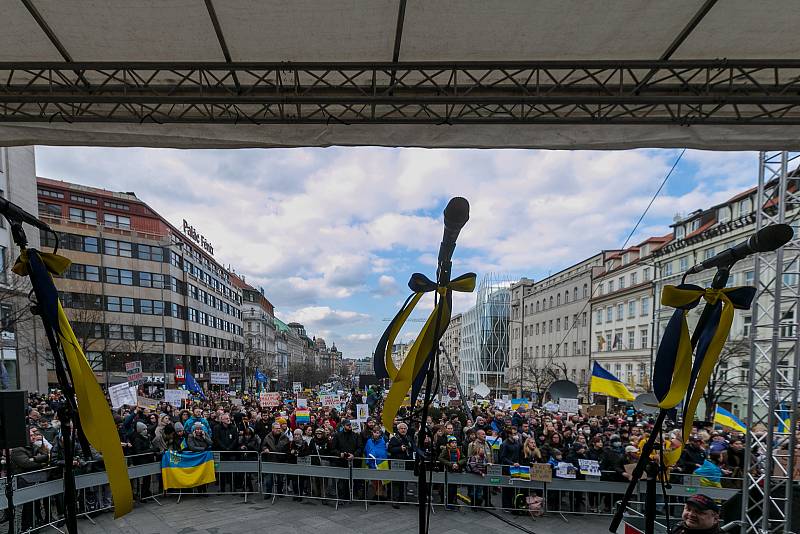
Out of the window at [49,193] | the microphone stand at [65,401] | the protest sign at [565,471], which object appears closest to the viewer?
the microphone stand at [65,401]

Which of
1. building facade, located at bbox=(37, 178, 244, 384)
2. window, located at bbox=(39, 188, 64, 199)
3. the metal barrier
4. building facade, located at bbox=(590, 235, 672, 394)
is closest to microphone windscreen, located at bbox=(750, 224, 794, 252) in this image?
the metal barrier

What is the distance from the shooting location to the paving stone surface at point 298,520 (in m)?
6.99

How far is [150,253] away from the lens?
137 ft

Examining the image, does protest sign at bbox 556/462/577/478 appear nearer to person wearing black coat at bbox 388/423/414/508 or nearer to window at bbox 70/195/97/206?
person wearing black coat at bbox 388/423/414/508

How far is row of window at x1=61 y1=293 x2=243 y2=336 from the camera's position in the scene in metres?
34.2

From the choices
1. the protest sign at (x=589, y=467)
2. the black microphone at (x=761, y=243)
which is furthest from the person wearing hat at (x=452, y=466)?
the black microphone at (x=761, y=243)

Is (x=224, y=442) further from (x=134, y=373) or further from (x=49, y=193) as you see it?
(x=49, y=193)

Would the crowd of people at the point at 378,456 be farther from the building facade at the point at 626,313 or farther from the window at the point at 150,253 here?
the window at the point at 150,253

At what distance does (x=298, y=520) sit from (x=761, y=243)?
7.85 meters

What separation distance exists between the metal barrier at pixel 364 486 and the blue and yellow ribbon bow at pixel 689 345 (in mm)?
5920

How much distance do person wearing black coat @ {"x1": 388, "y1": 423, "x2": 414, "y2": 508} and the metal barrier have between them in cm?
2

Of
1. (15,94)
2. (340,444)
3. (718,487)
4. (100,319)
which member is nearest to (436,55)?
(15,94)

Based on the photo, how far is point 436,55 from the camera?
11.5 ft

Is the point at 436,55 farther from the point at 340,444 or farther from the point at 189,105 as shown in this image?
the point at 340,444
